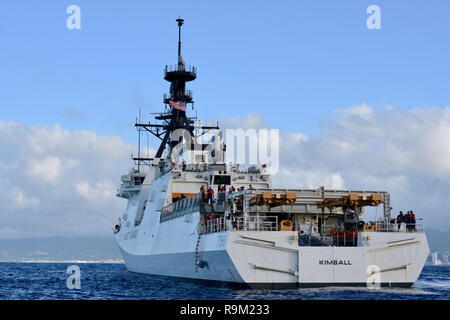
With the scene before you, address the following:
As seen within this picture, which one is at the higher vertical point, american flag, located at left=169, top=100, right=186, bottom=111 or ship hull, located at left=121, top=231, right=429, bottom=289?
american flag, located at left=169, top=100, right=186, bottom=111

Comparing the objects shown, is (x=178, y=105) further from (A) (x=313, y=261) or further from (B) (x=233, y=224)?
(A) (x=313, y=261)

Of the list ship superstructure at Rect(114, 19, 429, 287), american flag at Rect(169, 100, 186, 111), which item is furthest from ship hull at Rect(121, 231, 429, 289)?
american flag at Rect(169, 100, 186, 111)

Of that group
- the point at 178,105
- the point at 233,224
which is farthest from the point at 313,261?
the point at 178,105

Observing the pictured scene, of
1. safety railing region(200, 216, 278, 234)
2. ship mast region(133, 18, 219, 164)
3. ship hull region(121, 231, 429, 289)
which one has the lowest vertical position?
ship hull region(121, 231, 429, 289)

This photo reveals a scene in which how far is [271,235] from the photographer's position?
26516 mm

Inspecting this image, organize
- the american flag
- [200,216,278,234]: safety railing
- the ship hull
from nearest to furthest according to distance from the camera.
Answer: the ship hull, [200,216,278,234]: safety railing, the american flag

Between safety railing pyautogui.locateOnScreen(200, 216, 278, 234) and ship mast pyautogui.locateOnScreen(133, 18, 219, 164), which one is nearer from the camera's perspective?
safety railing pyautogui.locateOnScreen(200, 216, 278, 234)

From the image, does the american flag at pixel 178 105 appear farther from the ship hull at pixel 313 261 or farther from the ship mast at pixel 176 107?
the ship hull at pixel 313 261

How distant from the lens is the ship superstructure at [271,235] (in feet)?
86.3

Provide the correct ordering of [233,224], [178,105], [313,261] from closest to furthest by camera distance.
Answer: [313,261] → [233,224] → [178,105]

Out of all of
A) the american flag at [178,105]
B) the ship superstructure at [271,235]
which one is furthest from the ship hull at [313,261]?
the american flag at [178,105]

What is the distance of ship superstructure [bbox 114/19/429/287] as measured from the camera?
26297 millimetres

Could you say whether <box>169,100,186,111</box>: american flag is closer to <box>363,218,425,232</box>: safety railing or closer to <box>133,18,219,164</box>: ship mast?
<box>133,18,219,164</box>: ship mast

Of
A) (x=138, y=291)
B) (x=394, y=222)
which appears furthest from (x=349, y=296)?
(x=138, y=291)
